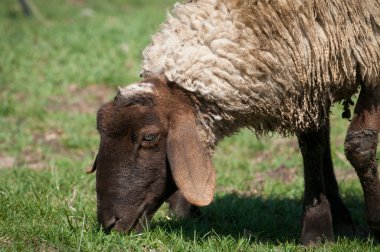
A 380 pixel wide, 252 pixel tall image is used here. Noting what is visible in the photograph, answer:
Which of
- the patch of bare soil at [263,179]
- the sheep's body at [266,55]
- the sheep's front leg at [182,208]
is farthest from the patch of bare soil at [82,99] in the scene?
the sheep's body at [266,55]

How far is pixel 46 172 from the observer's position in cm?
632

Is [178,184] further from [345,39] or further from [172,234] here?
[345,39]

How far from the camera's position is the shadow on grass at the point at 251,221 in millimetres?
4934

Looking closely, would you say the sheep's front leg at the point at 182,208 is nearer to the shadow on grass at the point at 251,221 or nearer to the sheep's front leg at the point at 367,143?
the shadow on grass at the point at 251,221

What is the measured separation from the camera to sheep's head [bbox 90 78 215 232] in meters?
4.36

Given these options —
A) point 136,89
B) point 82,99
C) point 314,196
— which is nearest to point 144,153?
point 136,89

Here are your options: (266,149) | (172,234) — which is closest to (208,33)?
(172,234)

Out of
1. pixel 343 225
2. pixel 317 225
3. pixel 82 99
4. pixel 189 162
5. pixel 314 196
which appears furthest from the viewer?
pixel 82 99

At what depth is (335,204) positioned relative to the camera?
5.37 metres

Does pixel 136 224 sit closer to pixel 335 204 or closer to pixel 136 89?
pixel 136 89

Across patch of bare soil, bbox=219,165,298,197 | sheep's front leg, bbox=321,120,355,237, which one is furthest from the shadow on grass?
patch of bare soil, bbox=219,165,298,197

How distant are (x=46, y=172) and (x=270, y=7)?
2806mm

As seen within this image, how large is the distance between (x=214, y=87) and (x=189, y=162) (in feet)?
1.57

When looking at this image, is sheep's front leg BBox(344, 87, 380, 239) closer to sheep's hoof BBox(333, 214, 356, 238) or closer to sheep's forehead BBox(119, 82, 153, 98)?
sheep's hoof BBox(333, 214, 356, 238)
